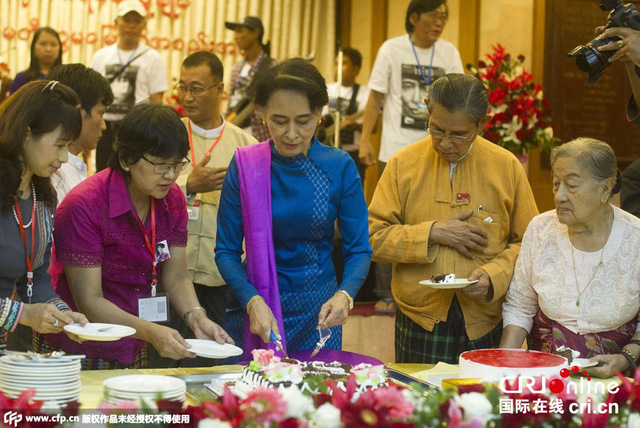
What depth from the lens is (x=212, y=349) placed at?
2.25m

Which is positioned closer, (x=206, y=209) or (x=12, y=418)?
(x=12, y=418)

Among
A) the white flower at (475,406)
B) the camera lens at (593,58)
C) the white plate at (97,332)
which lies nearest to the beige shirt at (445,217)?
the camera lens at (593,58)

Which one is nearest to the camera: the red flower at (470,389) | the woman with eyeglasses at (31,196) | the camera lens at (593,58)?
the red flower at (470,389)

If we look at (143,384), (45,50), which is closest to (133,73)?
(45,50)

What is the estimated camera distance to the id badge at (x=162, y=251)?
267 centimetres

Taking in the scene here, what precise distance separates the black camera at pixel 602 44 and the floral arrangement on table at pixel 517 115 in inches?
Result: 69.0

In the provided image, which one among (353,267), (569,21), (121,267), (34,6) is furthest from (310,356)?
(34,6)

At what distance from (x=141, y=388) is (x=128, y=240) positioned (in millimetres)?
934

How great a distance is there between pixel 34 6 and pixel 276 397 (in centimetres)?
724

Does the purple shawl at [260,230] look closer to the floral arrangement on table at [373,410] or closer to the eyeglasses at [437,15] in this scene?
the floral arrangement on table at [373,410]

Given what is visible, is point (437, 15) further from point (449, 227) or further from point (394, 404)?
point (394, 404)

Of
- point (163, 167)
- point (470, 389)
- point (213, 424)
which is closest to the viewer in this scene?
point (213, 424)

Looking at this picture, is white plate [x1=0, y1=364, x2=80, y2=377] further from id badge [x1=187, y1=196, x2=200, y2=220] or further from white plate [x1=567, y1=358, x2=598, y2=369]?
id badge [x1=187, y1=196, x2=200, y2=220]

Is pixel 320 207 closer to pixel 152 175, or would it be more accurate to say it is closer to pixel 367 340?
pixel 152 175
